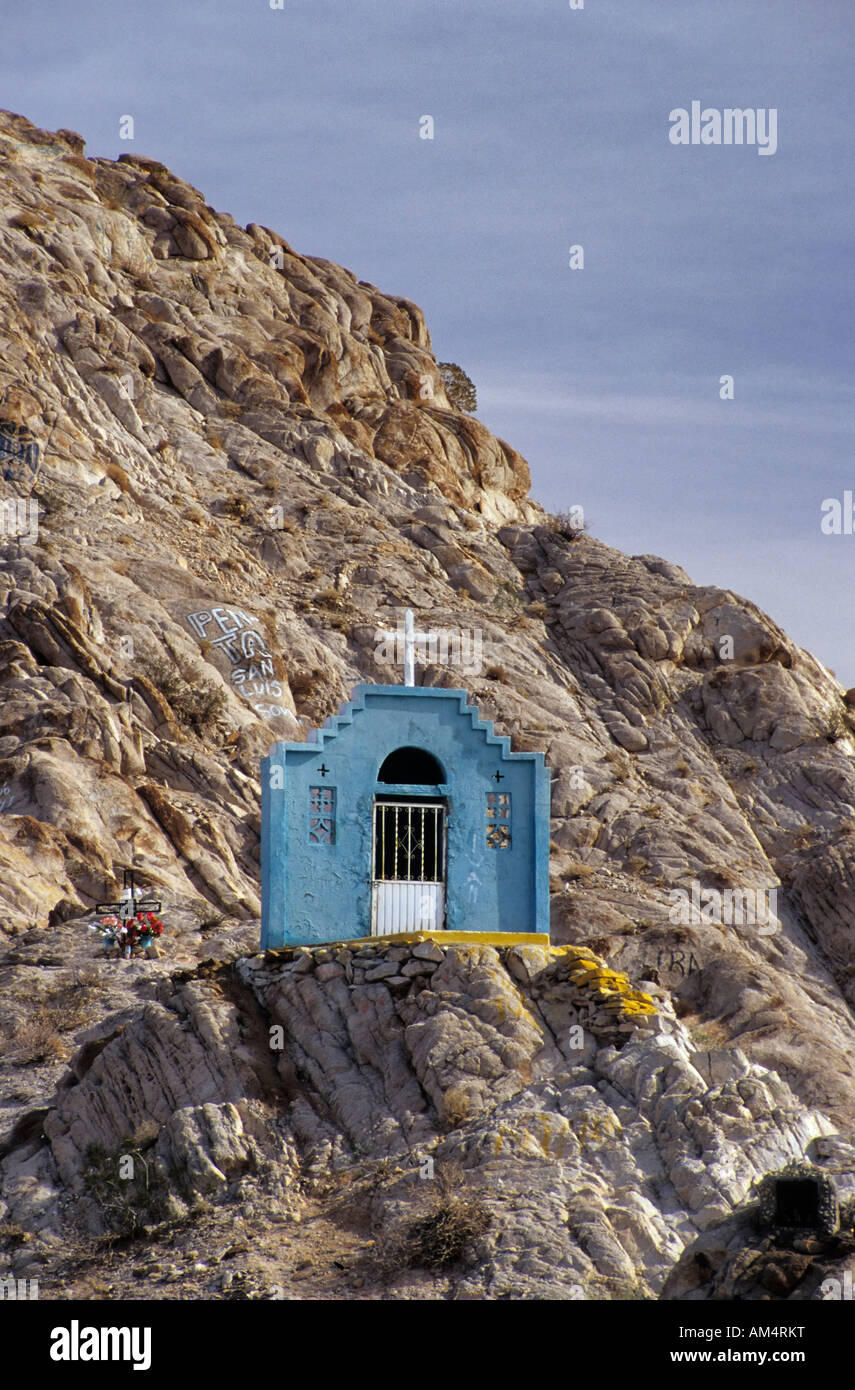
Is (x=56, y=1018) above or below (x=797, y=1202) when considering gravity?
above

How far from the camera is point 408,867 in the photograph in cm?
2294

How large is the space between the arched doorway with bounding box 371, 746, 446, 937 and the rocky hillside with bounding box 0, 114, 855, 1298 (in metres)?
0.70

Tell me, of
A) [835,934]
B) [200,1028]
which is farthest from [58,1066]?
[835,934]

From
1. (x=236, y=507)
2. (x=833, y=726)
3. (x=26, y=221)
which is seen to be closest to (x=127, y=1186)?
(x=833, y=726)

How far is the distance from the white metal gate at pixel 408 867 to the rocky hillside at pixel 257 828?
69 cm

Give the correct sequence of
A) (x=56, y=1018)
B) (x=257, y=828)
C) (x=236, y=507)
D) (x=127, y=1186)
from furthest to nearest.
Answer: (x=236, y=507), (x=257, y=828), (x=56, y=1018), (x=127, y=1186)

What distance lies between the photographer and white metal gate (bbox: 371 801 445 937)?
22719 mm

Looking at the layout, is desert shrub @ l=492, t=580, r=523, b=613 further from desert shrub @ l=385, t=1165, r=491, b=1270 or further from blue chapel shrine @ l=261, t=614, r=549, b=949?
desert shrub @ l=385, t=1165, r=491, b=1270

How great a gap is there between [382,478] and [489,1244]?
1746 inches

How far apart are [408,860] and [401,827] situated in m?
0.48

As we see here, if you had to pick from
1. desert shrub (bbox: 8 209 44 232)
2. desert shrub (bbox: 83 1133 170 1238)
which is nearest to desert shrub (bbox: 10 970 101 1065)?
desert shrub (bbox: 83 1133 170 1238)

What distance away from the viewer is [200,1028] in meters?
20.8

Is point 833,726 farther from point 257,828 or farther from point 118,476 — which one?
point 118,476

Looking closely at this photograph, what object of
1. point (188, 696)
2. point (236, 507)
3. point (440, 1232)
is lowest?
point (440, 1232)
